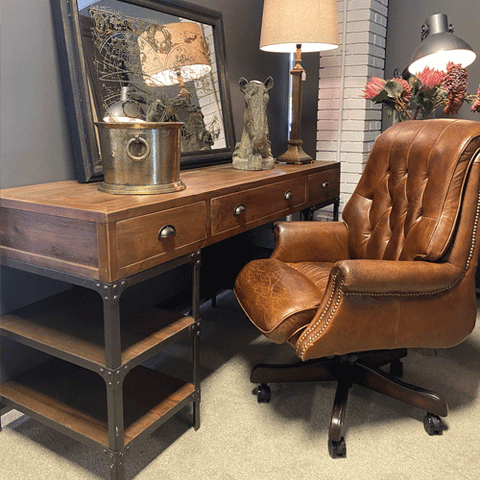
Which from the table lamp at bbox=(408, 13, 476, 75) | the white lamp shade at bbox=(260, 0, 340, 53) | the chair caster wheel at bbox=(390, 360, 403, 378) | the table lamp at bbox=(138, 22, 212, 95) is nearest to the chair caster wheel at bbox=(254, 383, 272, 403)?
the chair caster wheel at bbox=(390, 360, 403, 378)

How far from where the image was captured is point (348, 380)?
1828 mm

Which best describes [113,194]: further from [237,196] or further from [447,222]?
[447,222]

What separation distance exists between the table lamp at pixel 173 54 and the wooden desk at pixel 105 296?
→ 0.52 metres

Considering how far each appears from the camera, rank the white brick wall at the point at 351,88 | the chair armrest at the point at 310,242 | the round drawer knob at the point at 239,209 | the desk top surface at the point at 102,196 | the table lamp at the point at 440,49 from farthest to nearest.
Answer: the white brick wall at the point at 351,88
the table lamp at the point at 440,49
the chair armrest at the point at 310,242
the round drawer knob at the point at 239,209
the desk top surface at the point at 102,196

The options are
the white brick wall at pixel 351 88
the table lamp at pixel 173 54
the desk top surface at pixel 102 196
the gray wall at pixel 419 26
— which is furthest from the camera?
the white brick wall at pixel 351 88

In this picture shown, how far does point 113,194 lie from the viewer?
4.95ft

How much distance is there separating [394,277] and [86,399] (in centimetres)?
107

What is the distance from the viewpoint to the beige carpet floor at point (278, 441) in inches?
60.4

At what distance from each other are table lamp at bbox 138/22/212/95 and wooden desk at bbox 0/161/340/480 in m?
0.52

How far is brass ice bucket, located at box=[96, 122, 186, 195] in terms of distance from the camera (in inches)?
57.6

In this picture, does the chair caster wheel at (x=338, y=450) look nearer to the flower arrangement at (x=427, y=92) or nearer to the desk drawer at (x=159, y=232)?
the desk drawer at (x=159, y=232)

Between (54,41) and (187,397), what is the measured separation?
1.33 metres

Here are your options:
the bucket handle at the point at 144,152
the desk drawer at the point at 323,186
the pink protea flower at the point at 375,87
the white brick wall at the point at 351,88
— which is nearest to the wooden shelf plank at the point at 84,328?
the bucket handle at the point at 144,152

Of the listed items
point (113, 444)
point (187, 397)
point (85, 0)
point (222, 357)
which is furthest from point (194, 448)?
point (85, 0)
